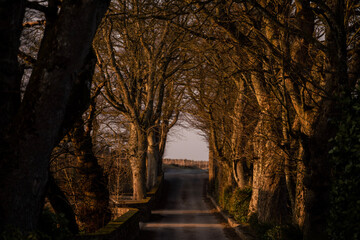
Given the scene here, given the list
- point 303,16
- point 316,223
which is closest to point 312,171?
point 316,223

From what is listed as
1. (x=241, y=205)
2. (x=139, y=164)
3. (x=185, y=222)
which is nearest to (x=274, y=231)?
(x=241, y=205)

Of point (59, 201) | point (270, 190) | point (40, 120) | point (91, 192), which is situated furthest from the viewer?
point (270, 190)

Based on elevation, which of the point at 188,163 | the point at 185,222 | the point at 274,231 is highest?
the point at 188,163

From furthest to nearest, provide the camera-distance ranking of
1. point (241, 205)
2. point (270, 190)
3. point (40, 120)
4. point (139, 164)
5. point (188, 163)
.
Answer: point (188, 163) → point (139, 164) → point (241, 205) → point (270, 190) → point (40, 120)

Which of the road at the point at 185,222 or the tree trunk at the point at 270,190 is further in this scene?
the road at the point at 185,222

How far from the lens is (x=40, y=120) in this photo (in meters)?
5.68

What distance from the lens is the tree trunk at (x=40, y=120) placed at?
5621 mm

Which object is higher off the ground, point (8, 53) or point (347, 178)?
point (8, 53)

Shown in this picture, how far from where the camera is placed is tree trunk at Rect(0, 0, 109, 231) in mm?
5621

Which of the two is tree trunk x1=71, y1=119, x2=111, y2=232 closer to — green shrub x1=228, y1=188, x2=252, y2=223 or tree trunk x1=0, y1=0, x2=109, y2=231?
green shrub x1=228, y1=188, x2=252, y2=223

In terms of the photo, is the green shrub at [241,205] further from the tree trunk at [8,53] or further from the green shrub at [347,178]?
the tree trunk at [8,53]

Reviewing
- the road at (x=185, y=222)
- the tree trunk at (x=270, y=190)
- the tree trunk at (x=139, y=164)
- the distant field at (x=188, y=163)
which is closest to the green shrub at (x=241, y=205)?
the road at (x=185, y=222)

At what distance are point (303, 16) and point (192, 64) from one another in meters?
14.4

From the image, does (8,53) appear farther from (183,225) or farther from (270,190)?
(183,225)
